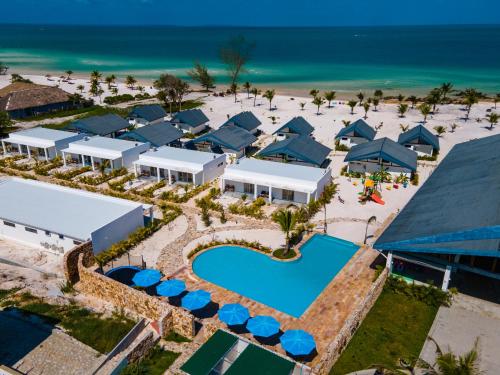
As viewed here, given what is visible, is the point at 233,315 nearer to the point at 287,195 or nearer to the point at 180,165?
the point at 287,195

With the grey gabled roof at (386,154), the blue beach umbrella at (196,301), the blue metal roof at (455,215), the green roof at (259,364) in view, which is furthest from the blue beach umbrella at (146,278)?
the grey gabled roof at (386,154)

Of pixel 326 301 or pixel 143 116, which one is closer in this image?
pixel 326 301

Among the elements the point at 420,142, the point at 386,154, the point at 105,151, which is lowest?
the point at 105,151

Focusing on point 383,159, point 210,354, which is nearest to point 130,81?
point 383,159

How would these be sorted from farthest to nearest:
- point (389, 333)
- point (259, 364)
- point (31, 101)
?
point (31, 101) → point (389, 333) → point (259, 364)

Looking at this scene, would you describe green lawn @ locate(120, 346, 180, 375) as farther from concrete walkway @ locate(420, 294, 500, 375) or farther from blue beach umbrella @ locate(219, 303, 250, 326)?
concrete walkway @ locate(420, 294, 500, 375)

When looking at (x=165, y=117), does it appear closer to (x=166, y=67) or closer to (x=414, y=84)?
(x=414, y=84)
